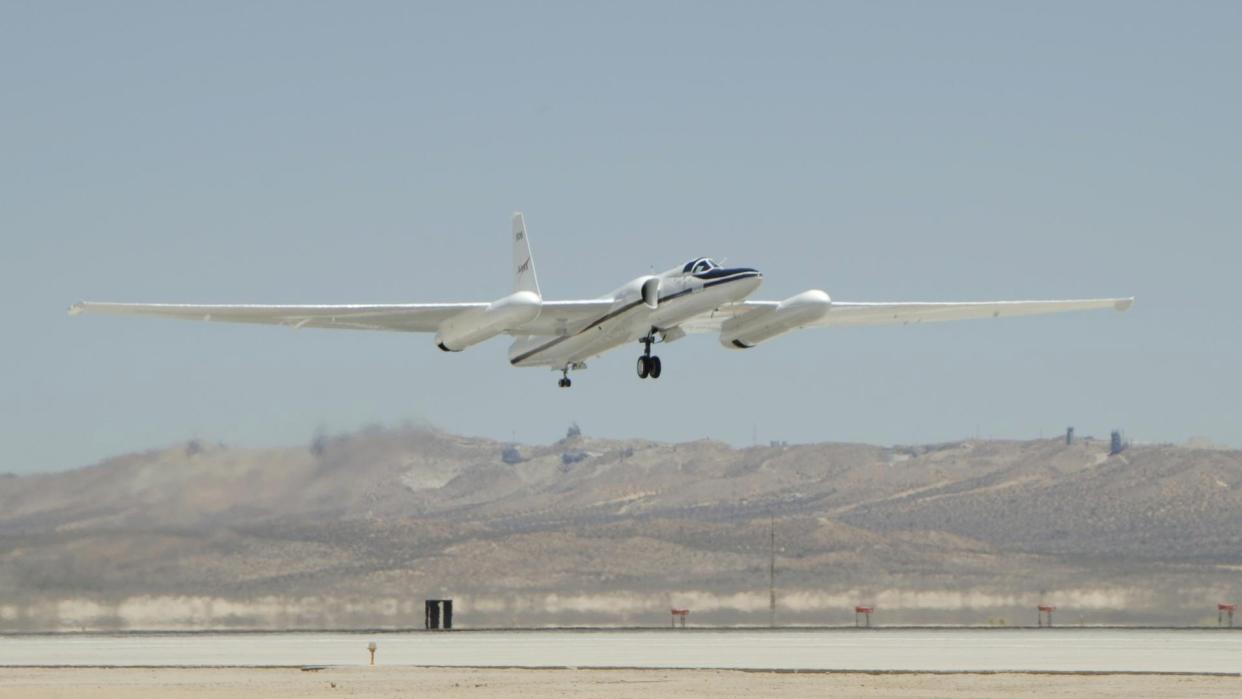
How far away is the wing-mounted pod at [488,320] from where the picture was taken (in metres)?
48.9

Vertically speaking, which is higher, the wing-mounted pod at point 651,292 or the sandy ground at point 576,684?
the wing-mounted pod at point 651,292

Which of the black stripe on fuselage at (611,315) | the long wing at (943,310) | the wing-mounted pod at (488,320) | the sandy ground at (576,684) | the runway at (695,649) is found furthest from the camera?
the long wing at (943,310)

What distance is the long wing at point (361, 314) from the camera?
173ft

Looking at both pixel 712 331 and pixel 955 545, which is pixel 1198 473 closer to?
pixel 955 545

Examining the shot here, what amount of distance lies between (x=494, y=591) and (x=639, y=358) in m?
47.0

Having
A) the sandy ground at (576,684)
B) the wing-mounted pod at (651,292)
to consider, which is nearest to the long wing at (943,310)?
the wing-mounted pod at (651,292)

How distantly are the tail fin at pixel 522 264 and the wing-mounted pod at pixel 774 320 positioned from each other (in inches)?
387

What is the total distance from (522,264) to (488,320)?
14477mm

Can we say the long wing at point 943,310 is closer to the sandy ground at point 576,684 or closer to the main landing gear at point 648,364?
the main landing gear at point 648,364

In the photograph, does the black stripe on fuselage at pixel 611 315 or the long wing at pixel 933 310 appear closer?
the black stripe on fuselage at pixel 611 315

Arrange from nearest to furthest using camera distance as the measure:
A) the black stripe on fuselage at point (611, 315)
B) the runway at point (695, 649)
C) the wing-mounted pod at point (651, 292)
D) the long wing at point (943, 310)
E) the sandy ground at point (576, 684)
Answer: the sandy ground at point (576, 684), the runway at point (695, 649), the black stripe on fuselage at point (611, 315), the wing-mounted pod at point (651, 292), the long wing at point (943, 310)

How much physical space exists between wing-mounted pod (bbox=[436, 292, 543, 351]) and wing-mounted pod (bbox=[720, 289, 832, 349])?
21.7 feet

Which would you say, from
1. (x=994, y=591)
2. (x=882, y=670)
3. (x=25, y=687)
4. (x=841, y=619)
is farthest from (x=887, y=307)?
(x=994, y=591)

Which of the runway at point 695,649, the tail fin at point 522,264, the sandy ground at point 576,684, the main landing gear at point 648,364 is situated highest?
the tail fin at point 522,264
